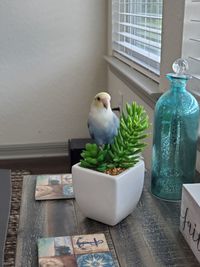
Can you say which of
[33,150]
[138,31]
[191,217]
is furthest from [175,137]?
[33,150]

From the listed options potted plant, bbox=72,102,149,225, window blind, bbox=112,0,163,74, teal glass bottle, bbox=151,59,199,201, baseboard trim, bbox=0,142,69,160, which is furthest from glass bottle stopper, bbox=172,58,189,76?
baseboard trim, bbox=0,142,69,160

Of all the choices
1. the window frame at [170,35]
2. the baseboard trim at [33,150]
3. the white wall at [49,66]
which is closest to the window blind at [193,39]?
the window frame at [170,35]

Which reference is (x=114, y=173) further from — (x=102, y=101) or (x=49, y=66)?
(x=49, y=66)

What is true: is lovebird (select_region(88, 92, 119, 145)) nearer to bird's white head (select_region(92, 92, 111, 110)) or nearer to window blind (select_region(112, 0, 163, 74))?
bird's white head (select_region(92, 92, 111, 110))

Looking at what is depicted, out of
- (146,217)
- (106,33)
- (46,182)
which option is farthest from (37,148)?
(146,217)

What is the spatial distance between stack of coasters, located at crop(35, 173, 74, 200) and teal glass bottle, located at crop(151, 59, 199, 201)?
0.24 metres

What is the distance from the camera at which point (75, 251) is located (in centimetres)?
81

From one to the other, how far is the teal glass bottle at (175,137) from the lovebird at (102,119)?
6.2 inches

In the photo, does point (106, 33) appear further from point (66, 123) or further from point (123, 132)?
point (123, 132)

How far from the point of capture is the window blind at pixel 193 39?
4.30 feet

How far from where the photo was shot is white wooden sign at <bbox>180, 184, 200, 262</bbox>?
792 mm

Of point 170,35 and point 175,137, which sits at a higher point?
point 170,35

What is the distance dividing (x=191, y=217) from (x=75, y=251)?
25cm

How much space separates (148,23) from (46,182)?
1117 millimetres
